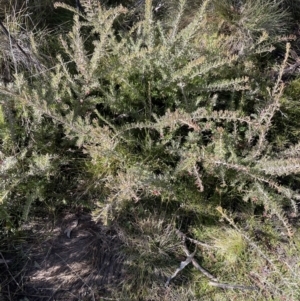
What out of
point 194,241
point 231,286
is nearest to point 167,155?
point 194,241

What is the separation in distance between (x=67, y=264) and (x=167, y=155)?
32.2 inches

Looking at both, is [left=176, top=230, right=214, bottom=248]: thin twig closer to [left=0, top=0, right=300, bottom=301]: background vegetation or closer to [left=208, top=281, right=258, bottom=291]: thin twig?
[left=0, top=0, right=300, bottom=301]: background vegetation

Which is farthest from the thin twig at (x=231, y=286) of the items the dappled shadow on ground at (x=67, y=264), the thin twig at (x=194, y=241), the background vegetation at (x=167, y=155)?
the dappled shadow on ground at (x=67, y=264)

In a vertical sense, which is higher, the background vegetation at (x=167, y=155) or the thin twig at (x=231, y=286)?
the background vegetation at (x=167, y=155)

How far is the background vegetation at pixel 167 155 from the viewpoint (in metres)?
1.87

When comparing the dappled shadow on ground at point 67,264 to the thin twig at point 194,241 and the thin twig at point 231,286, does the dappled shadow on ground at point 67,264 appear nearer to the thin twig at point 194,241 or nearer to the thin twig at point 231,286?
the thin twig at point 194,241

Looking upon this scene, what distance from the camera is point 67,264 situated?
6.74 ft

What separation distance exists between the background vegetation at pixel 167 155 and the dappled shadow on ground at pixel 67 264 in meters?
0.07

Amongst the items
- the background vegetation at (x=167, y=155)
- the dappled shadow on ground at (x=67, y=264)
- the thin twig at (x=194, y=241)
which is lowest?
the dappled shadow on ground at (x=67, y=264)

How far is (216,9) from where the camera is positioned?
7.23 ft

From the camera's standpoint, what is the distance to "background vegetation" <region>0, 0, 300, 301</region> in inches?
73.5

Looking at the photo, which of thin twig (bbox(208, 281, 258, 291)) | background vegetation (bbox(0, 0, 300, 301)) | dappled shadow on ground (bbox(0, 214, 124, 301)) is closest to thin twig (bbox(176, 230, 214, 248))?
background vegetation (bbox(0, 0, 300, 301))

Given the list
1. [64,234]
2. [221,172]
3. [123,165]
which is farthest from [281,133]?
[64,234]

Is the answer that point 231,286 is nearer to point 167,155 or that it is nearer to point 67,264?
point 167,155
